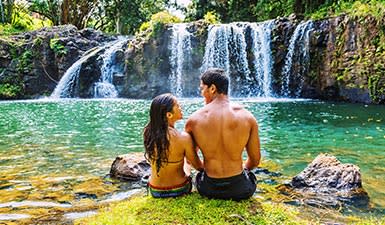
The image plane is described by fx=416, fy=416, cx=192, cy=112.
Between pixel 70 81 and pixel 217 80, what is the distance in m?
20.6

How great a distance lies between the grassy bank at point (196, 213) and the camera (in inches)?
144

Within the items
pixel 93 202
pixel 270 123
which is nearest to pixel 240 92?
pixel 270 123

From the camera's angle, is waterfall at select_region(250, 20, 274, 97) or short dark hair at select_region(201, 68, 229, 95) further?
waterfall at select_region(250, 20, 274, 97)

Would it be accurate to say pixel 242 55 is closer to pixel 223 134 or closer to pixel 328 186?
pixel 328 186

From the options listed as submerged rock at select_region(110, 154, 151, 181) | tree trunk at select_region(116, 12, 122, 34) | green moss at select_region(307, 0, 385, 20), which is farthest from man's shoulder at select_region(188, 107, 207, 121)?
tree trunk at select_region(116, 12, 122, 34)

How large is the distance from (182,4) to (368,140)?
28.7m

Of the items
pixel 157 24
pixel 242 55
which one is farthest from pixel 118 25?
pixel 242 55

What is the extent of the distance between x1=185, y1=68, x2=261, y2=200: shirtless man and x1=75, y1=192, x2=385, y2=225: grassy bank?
0.14 meters

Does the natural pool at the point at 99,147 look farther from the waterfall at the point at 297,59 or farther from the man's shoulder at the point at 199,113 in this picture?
the waterfall at the point at 297,59

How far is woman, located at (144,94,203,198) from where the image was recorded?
13.7 ft

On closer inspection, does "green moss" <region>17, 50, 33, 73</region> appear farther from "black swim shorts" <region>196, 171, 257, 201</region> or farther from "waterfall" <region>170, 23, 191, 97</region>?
"black swim shorts" <region>196, 171, 257, 201</region>

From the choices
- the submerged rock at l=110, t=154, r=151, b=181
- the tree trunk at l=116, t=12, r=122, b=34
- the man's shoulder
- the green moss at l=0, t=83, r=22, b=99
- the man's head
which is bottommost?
the green moss at l=0, t=83, r=22, b=99

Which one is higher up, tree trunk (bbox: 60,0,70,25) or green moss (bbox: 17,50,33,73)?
tree trunk (bbox: 60,0,70,25)

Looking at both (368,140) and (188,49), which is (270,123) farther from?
(188,49)
